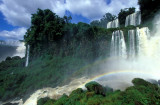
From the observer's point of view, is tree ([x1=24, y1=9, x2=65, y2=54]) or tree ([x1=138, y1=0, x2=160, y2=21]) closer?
tree ([x1=138, y1=0, x2=160, y2=21])

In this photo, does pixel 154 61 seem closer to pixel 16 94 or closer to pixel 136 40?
pixel 136 40

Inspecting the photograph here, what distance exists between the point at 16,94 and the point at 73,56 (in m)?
11.8

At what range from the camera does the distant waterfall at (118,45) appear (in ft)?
60.6

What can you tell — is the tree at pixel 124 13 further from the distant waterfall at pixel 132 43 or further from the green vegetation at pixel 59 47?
the distant waterfall at pixel 132 43

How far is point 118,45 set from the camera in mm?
18875

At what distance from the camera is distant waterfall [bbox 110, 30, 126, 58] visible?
18.5m

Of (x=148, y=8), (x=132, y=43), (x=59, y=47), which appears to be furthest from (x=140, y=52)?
(x=59, y=47)

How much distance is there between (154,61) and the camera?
15719 mm

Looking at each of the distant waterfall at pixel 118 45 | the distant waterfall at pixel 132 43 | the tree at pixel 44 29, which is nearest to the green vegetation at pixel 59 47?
the tree at pixel 44 29

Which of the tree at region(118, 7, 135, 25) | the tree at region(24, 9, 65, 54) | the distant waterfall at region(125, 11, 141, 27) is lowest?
the tree at region(24, 9, 65, 54)

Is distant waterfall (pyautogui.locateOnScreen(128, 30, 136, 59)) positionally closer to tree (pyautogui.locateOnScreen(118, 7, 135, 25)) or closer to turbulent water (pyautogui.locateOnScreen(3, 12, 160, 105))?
turbulent water (pyautogui.locateOnScreen(3, 12, 160, 105))

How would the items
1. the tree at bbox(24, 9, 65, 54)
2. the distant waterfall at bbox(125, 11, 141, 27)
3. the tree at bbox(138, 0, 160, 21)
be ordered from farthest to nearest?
the distant waterfall at bbox(125, 11, 141, 27)
the tree at bbox(24, 9, 65, 54)
the tree at bbox(138, 0, 160, 21)

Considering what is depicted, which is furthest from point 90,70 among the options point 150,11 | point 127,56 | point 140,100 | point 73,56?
point 150,11

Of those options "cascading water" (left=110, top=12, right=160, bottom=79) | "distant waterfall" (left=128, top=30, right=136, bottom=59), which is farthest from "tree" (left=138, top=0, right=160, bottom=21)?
"distant waterfall" (left=128, top=30, right=136, bottom=59)
